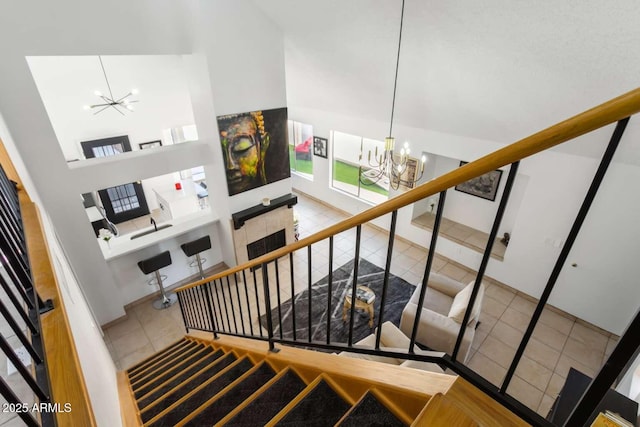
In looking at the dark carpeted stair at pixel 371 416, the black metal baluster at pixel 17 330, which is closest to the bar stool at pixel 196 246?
the black metal baluster at pixel 17 330

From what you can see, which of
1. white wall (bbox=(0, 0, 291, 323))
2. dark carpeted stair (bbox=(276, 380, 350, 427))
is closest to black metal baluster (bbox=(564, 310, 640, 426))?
dark carpeted stair (bbox=(276, 380, 350, 427))

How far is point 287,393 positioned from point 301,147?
25.4 ft

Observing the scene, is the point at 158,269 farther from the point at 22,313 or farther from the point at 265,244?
the point at 22,313

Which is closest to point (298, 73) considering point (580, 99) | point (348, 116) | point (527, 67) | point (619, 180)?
point (348, 116)

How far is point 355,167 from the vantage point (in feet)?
25.5

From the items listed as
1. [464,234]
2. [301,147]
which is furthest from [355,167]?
[464,234]

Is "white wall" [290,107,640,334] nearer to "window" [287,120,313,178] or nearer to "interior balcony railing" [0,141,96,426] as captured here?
"window" [287,120,313,178]

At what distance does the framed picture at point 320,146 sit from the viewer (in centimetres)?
801

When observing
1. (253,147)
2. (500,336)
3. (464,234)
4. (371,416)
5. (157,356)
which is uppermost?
(253,147)

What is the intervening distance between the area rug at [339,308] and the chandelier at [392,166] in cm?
185

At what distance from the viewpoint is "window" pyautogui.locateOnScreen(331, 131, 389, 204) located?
23.8ft

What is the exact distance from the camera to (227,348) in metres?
3.06

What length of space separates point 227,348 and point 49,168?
3.26 m

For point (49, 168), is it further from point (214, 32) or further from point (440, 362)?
point (440, 362)
